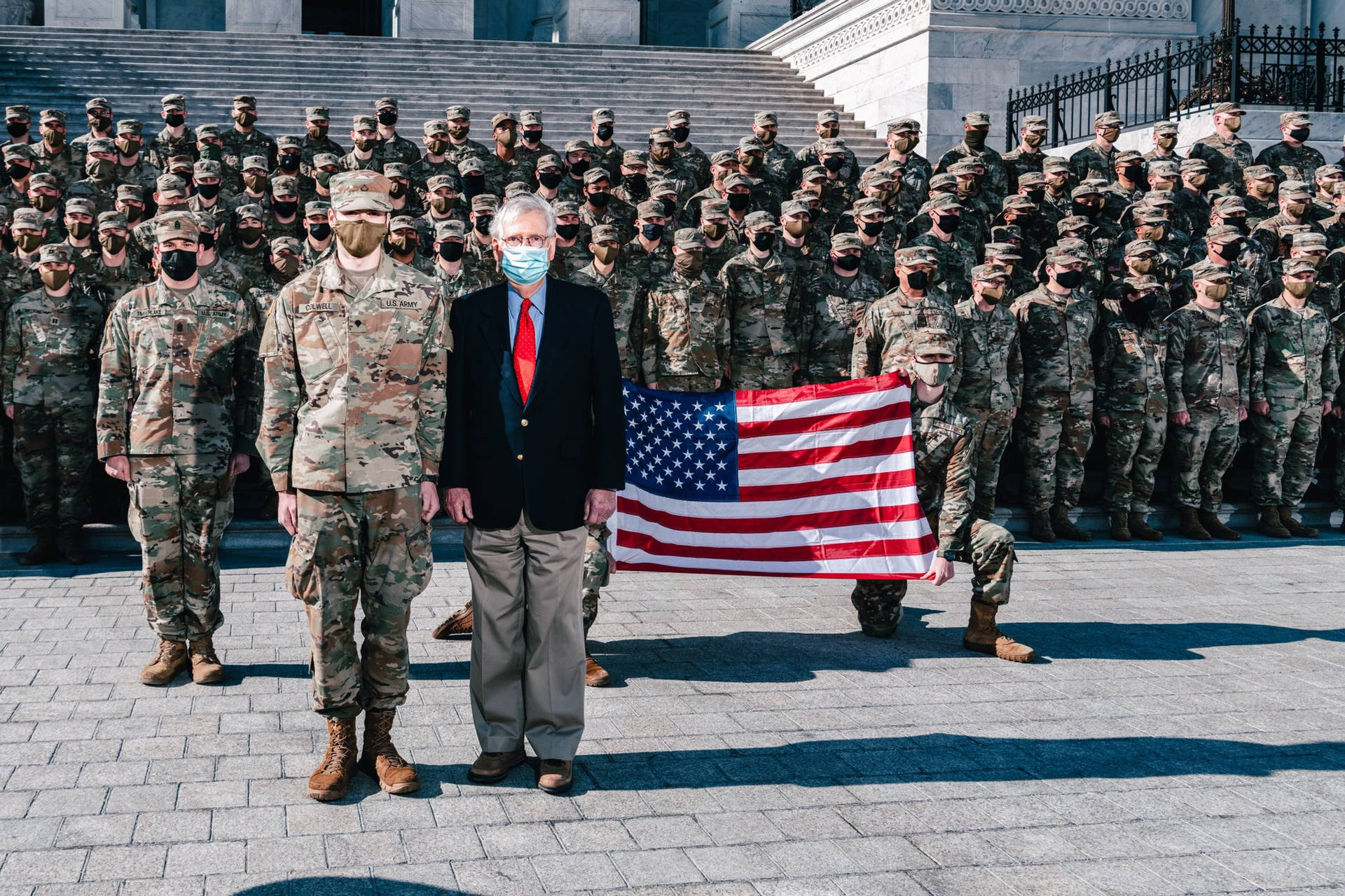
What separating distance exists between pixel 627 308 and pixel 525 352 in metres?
5.51

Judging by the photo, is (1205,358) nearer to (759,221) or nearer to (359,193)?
(759,221)

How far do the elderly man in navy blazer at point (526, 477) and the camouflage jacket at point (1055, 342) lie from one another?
257 inches

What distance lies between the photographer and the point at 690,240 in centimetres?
1066

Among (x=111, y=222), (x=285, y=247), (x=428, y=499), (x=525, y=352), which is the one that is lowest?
(x=428, y=499)

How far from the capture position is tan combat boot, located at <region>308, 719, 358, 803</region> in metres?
4.86

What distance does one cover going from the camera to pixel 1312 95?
18.6m

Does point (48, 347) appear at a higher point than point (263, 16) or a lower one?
lower

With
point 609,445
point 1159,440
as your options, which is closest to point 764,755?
point 609,445

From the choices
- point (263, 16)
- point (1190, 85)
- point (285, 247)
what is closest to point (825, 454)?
point (285, 247)

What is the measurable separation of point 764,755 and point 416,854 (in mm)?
1635

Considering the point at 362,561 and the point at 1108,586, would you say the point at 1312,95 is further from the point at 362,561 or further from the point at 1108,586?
the point at 362,561

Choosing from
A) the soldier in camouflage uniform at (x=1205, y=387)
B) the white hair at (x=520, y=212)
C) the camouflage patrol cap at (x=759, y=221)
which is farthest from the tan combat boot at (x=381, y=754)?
the soldier in camouflage uniform at (x=1205, y=387)

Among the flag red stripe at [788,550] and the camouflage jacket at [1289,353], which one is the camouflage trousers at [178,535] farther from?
the camouflage jacket at [1289,353]

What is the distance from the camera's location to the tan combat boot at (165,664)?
630cm
